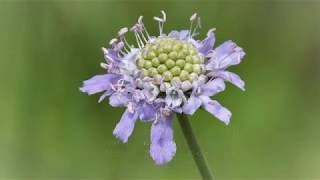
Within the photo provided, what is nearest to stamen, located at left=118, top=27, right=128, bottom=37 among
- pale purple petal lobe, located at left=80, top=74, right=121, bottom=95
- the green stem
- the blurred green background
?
pale purple petal lobe, located at left=80, top=74, right=121, bottom=95

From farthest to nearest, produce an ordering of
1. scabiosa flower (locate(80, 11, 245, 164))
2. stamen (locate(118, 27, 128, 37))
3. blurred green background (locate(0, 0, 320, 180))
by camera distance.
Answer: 1. blurred green background (locate(0, 0, 320, 180))
2. stamen (locate(118, 27, 128, 37))
3. scabiosa flower (locate(80, 11, 245, 164))

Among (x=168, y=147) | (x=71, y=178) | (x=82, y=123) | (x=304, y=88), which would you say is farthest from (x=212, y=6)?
(x=168, y=147)

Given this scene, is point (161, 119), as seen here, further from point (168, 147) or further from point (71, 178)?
point (71, 178)

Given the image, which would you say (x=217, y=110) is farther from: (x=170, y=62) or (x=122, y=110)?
(x=122, y=110)

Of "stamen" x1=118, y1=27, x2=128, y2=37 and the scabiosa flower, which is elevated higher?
"stamen" x1=118, y1=27, x2=128, y2=37

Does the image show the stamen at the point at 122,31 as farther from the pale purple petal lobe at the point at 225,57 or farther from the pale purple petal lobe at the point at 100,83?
the pale purple petal lobe at the point at 225,57

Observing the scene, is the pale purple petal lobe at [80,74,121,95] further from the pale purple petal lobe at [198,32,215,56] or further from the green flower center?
the pale purple petal lobe at [198,32,215,56]

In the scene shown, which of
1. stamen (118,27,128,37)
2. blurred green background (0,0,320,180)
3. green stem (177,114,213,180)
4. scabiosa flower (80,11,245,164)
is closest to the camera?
green stem (177,114,213,180)

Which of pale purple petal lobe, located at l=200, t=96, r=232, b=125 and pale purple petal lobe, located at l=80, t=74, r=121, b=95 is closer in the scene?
pale purple petal lobe, located at l=200, t=96, r=232, b=125
